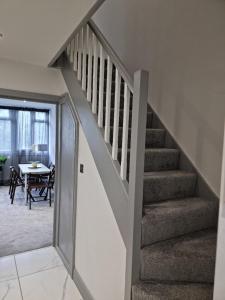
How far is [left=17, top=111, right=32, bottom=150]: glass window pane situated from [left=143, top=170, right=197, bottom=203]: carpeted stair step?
5.97 metres

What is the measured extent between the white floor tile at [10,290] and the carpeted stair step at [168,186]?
5.03 feet

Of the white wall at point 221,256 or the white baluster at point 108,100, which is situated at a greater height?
the white baluster at point 108,100

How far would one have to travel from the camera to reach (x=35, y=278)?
225cm

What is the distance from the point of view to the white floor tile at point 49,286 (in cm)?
201

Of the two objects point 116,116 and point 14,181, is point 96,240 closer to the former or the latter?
point 116,116

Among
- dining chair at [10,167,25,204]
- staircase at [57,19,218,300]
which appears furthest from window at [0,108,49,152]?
staircase at [57,19,218,300]

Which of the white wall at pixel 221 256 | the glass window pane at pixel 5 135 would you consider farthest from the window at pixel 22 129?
the white wall at pixel 221 256

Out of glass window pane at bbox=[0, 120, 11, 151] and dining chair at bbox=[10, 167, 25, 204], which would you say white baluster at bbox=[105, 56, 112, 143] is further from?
glass window pane at bbox=[0, 120, 11, 151]

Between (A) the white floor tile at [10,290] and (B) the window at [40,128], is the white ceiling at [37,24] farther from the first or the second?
(B) the window at [40,128]

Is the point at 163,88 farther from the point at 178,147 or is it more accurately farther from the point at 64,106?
the point at 64,106

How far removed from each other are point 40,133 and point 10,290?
5586mm

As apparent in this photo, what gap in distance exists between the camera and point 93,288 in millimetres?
1862

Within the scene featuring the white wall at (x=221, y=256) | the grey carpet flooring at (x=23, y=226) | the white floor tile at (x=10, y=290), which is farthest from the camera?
the grey carpet flooring at (x=23, y=226)

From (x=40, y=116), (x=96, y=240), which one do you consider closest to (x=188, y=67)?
(x=96, y=240)
